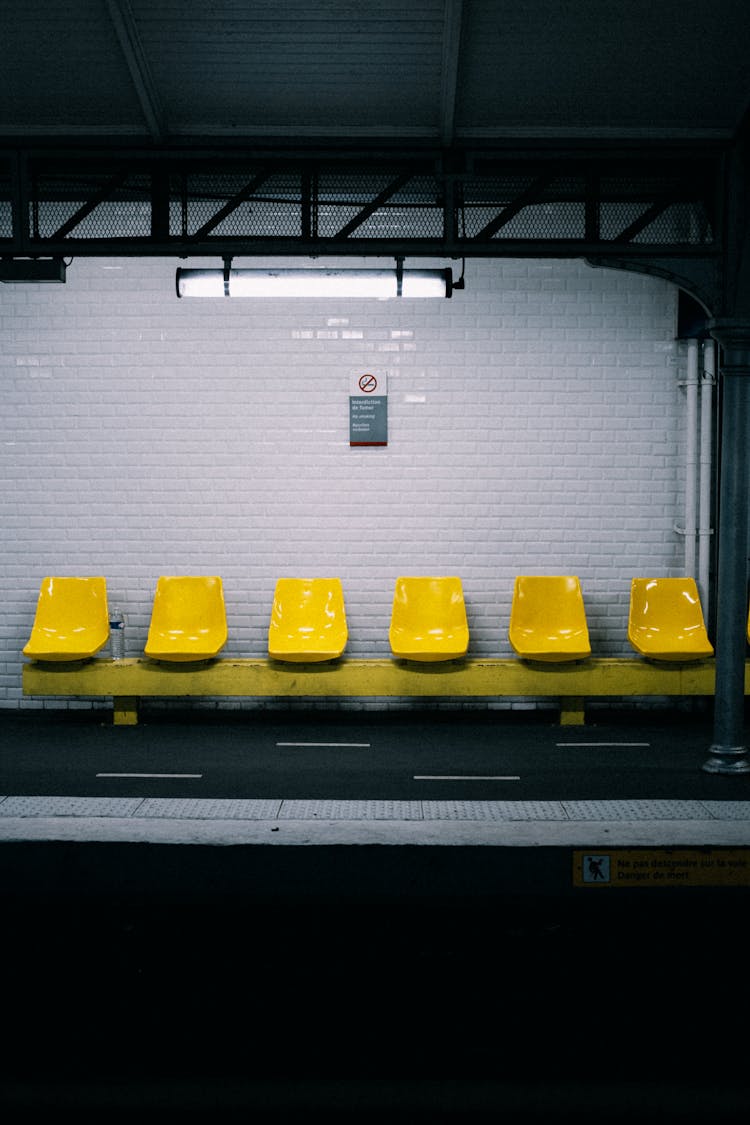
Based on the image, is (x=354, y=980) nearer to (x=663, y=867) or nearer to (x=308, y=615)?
(x=663, y=867)

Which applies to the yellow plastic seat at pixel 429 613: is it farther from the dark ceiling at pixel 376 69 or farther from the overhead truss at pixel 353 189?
the dark ceiling at pixel 376 69

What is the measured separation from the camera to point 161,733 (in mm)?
6758

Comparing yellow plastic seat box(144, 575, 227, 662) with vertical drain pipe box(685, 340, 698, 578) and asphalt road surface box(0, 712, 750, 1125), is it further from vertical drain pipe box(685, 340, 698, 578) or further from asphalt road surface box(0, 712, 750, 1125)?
asphalt road surface box(0, 712, 750, 1125)

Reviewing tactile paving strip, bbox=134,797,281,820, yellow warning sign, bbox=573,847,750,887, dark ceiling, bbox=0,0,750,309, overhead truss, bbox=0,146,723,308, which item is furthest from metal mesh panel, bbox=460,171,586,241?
yellow warning sign, bbox=573,847,750,887

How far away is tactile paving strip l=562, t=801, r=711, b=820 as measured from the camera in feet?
9.73

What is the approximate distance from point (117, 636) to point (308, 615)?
4.53 feet

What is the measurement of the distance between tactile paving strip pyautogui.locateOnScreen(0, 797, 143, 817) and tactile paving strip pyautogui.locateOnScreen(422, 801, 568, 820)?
93 cm

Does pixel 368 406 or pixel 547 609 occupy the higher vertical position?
pixel 368 406

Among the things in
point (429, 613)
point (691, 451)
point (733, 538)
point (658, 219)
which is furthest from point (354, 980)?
point (658, 219)

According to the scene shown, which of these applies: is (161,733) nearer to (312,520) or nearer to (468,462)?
(312,520)

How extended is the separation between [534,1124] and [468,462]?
528 cm

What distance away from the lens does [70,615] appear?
7152 mm

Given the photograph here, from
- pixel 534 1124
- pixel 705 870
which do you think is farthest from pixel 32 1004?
pixel 705 870

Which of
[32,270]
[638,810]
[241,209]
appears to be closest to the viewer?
[638,810]
